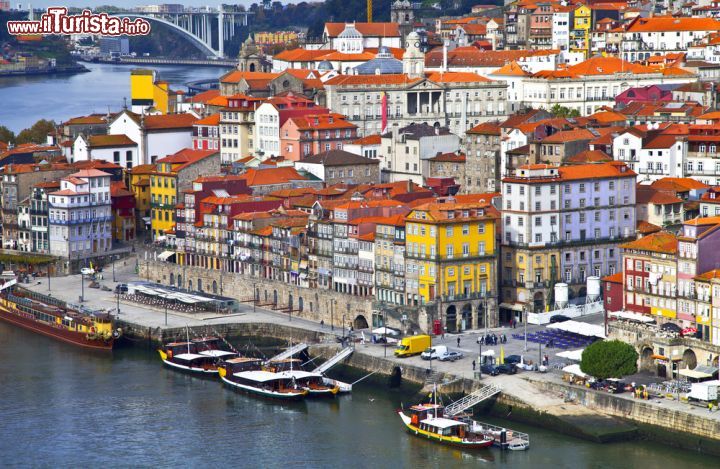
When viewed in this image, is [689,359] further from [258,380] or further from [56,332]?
[56,332]

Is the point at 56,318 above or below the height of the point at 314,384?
above

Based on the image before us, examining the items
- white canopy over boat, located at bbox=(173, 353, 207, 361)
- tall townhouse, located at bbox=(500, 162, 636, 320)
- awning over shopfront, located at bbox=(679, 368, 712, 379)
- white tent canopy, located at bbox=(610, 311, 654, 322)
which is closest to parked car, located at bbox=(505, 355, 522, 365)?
white tent canopy, located at bbox=(610, 311, 654, 322)

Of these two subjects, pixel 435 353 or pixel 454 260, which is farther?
pixel 454 260

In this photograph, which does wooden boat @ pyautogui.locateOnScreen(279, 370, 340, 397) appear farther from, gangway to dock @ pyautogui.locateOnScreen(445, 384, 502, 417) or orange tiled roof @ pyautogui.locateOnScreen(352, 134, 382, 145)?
orange tiled roof @ pyautogui.locateOnScreen(352, 134, 382, 145)

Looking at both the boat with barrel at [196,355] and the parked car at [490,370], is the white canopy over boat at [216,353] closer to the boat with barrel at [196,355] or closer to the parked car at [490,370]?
the boat with barrel at [196,355]

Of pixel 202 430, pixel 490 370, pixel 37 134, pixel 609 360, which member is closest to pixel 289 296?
pixel 490 370
